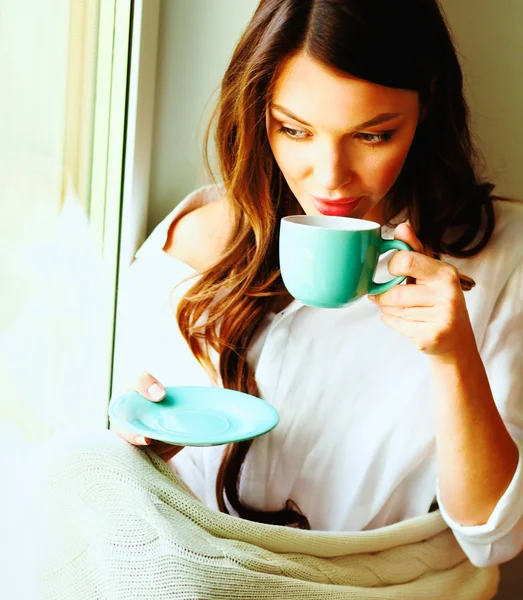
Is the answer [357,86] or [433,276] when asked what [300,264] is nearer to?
[433,276]

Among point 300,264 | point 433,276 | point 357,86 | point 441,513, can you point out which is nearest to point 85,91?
point 357,86

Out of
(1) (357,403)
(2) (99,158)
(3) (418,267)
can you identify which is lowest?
(1) (357,403)

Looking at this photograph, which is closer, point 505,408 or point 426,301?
point 426,301

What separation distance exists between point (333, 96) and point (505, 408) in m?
0.56

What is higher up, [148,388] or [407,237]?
[407,237]

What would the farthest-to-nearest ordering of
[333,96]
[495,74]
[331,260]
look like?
[495,74]
[333,96]
[331,260]

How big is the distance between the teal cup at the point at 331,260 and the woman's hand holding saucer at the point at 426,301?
22 mm

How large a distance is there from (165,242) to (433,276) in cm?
65

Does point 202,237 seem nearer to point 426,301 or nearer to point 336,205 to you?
point 336,205

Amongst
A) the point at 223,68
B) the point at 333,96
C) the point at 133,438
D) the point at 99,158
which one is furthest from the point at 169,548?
the point at 223,68

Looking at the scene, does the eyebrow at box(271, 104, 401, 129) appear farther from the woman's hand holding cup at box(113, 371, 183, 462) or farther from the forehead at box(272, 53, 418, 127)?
the woman's hand holding cup at box(113, 371, 183, 462)

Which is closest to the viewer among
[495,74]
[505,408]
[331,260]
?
[331,260]

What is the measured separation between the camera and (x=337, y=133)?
1.03m

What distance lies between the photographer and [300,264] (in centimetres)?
89
